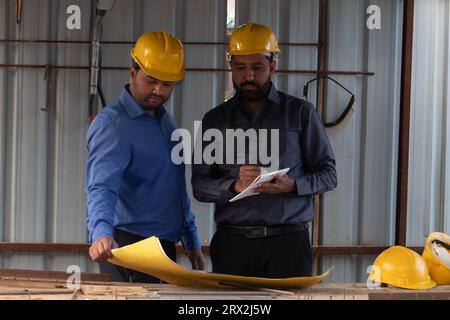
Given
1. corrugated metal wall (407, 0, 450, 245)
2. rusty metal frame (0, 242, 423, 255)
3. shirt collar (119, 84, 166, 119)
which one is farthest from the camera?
corrugated metal wall (407, 0, 450, 245)

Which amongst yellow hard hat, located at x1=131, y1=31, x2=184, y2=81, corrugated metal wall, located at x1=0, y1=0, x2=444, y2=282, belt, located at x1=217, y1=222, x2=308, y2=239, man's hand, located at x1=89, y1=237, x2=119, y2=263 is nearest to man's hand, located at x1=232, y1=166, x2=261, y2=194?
belt, located at x1=217, y1=222, x2=308, y2=239

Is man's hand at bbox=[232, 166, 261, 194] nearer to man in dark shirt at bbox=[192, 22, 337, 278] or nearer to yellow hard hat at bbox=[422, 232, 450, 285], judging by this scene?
man in dark shirt at bbox=[192, 22, 337, 278]

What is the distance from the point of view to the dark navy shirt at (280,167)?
3492mm

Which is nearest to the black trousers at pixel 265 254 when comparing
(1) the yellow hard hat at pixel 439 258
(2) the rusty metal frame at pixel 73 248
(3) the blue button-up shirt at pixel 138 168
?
(3) the blue button-up shirt at pixel 138 168

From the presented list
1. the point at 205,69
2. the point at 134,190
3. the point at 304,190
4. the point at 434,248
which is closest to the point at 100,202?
the point at 134,190

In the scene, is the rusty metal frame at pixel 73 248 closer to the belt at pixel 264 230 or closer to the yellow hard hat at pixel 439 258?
the belt at pixel 264 230

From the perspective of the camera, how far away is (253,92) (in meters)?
3.61

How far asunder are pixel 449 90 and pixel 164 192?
391 cm

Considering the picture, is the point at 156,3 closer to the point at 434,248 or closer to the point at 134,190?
the point at 134,190

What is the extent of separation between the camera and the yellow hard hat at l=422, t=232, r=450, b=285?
8.89ft

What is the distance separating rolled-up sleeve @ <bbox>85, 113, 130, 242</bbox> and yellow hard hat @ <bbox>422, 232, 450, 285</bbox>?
1296 millimetres

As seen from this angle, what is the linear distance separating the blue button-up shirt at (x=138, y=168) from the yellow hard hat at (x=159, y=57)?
0.63 feet

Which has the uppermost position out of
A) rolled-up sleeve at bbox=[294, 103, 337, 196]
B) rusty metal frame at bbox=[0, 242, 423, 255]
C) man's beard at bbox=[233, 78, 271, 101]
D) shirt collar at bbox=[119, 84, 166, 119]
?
man's beard at bbox=[233, 78, 271, 101]

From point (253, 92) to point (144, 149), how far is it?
711 millimetres
